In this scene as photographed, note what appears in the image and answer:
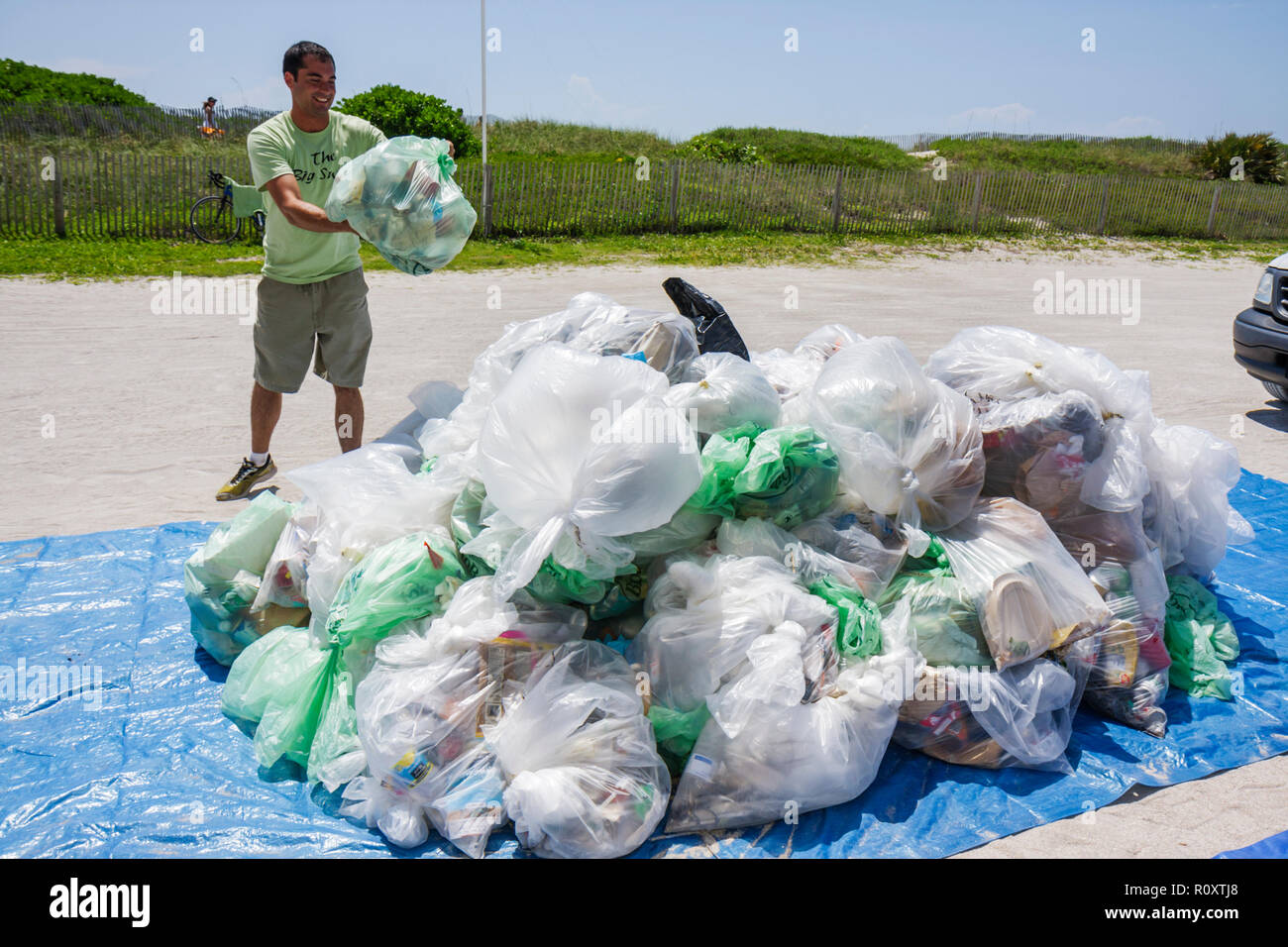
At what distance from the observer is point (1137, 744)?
278cm

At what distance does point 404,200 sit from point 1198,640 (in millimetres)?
3289

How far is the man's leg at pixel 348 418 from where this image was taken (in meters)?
4.44

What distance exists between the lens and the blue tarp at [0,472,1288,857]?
2.35 meters

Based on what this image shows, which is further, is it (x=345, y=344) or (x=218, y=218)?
(x=218, y=218)

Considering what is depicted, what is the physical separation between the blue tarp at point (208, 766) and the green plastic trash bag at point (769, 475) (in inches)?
30.9

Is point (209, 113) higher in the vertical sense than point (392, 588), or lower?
higher

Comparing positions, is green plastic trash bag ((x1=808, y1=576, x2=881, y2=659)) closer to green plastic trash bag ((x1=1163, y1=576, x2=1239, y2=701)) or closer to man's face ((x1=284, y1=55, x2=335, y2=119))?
green plastic trash bag ((x1=1163, y1=576, x2=1239, y2=701))

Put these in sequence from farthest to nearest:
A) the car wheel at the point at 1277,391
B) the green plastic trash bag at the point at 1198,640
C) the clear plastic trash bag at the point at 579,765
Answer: the car wheel at the point at 1277,391 < the green plastic trash bag at the point at 1198,640 < the clear plastic trash bag at the point at 579,765

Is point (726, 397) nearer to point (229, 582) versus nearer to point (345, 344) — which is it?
point (229, 582)

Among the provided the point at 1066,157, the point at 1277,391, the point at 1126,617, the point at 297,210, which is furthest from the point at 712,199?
the point at 1066,157

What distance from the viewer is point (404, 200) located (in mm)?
3582

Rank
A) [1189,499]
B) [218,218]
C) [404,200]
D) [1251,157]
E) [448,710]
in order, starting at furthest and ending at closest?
[1251,157] < [218,218] < [404,200] < [1189,499] < [448,710]

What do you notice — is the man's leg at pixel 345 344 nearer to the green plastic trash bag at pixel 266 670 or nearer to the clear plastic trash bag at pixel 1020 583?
the green plastic trash bag at pixel 266 670

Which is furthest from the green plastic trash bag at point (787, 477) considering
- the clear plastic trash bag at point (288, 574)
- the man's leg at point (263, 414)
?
the man's leg at point (263, 414)
